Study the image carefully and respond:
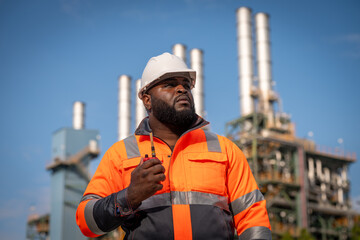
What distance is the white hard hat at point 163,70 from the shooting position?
11.8 ft

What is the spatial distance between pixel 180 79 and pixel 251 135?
132 ft

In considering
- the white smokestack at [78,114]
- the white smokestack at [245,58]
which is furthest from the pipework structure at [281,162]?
the white smokestack at [78,114]

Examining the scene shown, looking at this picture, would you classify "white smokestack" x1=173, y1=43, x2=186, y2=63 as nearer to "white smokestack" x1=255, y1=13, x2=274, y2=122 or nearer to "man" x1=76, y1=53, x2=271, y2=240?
"white smokestack" x1=255, y1=13, x2=274, y2=122

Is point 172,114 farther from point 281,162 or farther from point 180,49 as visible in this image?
point 180,49

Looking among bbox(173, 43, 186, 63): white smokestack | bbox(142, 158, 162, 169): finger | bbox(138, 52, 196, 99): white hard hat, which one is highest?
bbox(173, 43, 186, 63): white smokestack

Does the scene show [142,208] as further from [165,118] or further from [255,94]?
[255,94]

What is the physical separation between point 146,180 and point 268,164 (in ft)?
136

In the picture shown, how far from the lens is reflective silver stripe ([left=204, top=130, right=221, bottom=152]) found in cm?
356

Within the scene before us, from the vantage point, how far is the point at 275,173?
43.4 m

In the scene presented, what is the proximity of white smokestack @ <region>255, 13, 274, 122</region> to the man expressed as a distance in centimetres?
4275

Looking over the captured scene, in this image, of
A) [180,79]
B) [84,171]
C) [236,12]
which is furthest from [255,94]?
[180,79]

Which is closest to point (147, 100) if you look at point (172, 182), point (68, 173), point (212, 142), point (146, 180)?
point (212, 142)

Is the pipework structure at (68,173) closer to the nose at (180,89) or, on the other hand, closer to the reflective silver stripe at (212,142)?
the reflective silver stripe at (212,142)

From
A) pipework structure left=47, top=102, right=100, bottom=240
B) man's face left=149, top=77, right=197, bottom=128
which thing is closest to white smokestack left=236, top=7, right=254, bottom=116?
pipework structure left=47, top=102, right=100, bottom=240
